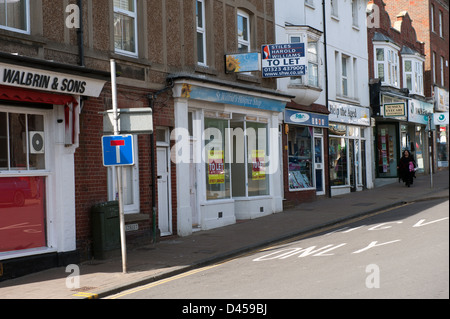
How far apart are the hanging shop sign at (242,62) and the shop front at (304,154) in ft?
12.6

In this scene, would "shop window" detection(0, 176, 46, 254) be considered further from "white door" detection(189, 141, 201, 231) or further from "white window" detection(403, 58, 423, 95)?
"white window" detection(403, 58, 423, 95)

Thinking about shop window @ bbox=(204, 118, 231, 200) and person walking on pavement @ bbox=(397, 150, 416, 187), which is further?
person walking on pavement @ bbox=(397, 150, 416, 187)

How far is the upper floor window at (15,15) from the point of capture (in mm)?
10648

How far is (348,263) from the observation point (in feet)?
30.9

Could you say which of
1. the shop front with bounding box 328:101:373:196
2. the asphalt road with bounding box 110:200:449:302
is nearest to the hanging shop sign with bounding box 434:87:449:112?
the shop front with bounding box 328:101:373:196

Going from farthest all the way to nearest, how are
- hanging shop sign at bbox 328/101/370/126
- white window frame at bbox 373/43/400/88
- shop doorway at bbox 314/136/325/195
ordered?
white window frame at bbox 373/43/400/88
hanging shop sign at bbox 328/101/370/126
shop doorway at bbox 314/136/325/195

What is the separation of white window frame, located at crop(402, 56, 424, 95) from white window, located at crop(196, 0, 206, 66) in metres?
18.7

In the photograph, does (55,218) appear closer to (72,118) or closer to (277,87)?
(72,118)

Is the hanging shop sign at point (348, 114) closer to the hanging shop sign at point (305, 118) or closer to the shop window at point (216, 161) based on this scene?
the hanging shop sign at point (305, 118)

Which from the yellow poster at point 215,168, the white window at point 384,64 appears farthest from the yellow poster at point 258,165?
the white window at point 384,64

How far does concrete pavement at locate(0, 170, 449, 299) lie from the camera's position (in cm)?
930

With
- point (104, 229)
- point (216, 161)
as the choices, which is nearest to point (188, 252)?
point (104, 229)

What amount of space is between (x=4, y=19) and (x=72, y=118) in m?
2.16
